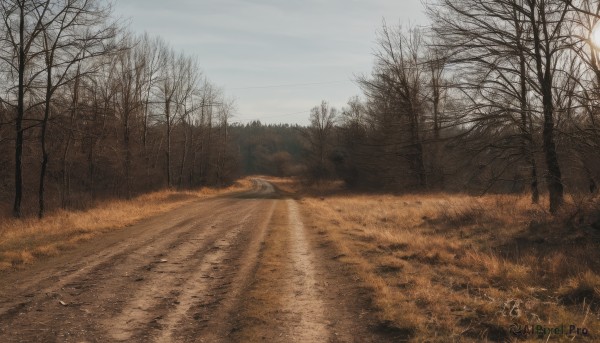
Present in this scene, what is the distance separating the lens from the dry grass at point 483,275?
211 inches

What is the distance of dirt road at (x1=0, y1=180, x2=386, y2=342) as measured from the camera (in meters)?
5.18

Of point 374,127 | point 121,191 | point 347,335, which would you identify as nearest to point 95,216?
point 347,335

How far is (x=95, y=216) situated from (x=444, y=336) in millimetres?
14398

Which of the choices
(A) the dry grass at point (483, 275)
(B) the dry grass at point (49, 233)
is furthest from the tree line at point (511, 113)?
(B) the dry grass at point (49, 233)

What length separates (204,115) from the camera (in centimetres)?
5794

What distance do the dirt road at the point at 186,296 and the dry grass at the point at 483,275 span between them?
0.64 meters

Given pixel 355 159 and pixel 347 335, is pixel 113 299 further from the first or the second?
pixel 355 159

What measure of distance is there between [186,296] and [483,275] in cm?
499

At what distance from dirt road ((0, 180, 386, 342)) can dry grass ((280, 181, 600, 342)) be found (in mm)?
638

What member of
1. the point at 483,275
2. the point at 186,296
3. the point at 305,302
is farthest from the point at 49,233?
the point at 483,275

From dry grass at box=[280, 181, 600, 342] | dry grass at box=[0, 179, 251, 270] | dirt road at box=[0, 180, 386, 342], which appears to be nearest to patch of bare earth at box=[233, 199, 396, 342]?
dirt road at box=[0, 180, 386, 342]

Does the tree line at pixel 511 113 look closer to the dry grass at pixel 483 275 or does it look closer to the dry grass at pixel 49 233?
the dry grass at pixel 483 275

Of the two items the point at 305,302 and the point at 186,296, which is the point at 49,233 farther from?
the point at 305,302

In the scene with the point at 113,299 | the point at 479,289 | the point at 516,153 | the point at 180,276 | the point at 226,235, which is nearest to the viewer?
the point at 113,299
